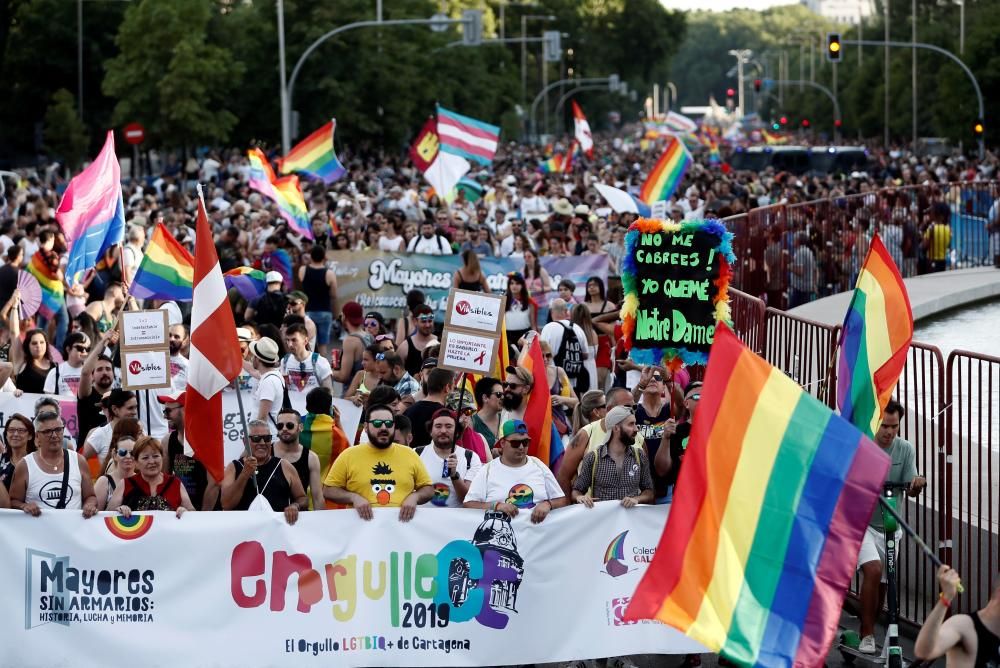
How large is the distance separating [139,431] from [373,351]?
2.51m

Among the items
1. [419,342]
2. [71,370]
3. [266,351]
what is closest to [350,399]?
[266,351]

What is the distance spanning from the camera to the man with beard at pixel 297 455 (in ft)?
30.5

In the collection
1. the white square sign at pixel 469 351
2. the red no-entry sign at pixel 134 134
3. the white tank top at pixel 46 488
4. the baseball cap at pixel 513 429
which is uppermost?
the baseball cap at pixel 513 429

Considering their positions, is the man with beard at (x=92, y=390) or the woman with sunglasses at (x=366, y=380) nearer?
the man with beard at (x=92, y=390)

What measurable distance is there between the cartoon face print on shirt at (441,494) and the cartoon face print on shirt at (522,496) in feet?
1.55

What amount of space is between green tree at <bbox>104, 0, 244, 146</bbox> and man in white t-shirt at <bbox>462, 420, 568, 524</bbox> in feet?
129

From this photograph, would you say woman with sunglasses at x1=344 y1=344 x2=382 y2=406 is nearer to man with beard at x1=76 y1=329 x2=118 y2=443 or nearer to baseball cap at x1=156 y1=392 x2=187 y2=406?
baseball cap at x1=156 y1=392 x2=187 y2=406

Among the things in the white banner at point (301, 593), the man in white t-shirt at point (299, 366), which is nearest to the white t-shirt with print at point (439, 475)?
the white banner at point (301, 593)

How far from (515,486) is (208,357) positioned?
6.07 feet

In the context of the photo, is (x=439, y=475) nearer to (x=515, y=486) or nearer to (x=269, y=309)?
(x=515, y=486)

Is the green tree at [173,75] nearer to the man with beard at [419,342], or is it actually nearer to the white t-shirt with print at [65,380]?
the man with beard at [419,342]

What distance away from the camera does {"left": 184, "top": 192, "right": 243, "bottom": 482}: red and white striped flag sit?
30.8 ft

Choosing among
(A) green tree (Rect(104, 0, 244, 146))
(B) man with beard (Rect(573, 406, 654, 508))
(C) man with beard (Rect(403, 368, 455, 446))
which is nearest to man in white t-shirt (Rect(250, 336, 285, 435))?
(C) man with beard (Rect(403, 368, 455, 446))

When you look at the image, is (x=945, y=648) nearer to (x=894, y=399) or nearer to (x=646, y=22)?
(x=894, y=399)
